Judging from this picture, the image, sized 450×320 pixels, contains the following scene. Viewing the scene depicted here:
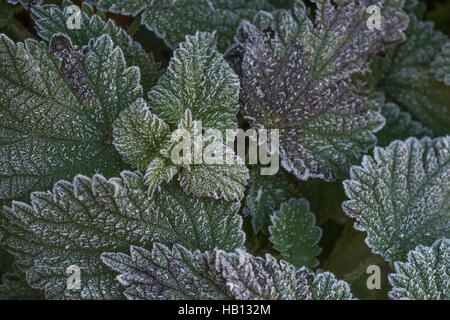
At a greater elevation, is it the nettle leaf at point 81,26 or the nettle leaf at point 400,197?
the nettle leaf at point 81,26

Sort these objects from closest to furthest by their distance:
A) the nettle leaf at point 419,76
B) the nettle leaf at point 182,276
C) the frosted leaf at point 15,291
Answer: the nettle leaf at point 182,276 → the frosted leaf at point 15,291 → the nettle leaf at point 419,76

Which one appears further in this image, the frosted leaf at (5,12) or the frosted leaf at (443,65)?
the frosted leaf at (443,65)

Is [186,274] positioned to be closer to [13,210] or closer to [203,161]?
[203,161]

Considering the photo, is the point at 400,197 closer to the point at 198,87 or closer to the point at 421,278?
the point at 421,278

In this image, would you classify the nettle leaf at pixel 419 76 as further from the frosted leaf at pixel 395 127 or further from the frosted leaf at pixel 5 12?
the frosted leaf at pixel 5 12

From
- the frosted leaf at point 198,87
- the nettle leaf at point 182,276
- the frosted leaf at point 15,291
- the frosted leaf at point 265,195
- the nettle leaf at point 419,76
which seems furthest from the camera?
the nettle leaf at point 419,76

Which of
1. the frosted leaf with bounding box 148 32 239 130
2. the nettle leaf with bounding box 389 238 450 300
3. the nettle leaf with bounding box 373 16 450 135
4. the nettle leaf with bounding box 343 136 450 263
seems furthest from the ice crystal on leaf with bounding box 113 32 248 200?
the nettle leaf with bounding box 373 16 450 135

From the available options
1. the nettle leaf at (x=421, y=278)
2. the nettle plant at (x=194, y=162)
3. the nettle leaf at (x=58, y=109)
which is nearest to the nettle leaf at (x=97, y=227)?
the nettle plant at (x=194, y=162)

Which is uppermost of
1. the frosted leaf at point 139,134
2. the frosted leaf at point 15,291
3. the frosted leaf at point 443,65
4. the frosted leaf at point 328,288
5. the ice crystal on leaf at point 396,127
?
the frosted leaf at point 443,65
